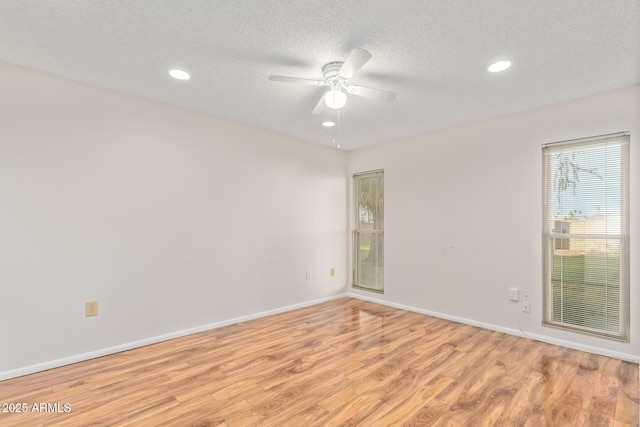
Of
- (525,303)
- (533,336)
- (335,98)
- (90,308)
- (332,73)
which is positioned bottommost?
(533,336)

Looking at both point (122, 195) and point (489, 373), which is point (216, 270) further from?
point (489, 373)

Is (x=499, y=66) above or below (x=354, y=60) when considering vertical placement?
above

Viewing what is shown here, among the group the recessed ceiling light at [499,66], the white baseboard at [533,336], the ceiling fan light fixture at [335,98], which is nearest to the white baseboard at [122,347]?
the white baseboard at [533,336]

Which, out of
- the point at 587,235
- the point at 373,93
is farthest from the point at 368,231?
the point at 373,93

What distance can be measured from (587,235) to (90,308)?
4658 millimetres

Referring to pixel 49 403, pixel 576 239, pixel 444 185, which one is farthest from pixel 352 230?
pixel 49 403

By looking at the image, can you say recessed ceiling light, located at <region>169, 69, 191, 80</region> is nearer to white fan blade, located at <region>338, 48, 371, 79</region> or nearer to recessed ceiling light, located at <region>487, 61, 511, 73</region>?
white fan blade, located at <region>338, 48, 371, 79</region>

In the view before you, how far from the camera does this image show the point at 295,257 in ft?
14.0

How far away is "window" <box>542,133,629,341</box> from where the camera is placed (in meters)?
2.74

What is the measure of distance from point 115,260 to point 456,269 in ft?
12.3

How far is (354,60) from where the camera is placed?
1858 millimetres

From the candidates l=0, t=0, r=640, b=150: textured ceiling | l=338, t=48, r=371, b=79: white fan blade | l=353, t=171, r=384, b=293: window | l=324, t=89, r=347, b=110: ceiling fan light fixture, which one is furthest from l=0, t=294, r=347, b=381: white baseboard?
l=338, t=48, r=371, b=79: white fan blade

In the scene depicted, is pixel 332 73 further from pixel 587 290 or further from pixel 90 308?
pixel 587 290

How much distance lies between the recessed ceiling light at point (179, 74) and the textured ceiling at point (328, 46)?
0.06 metres
